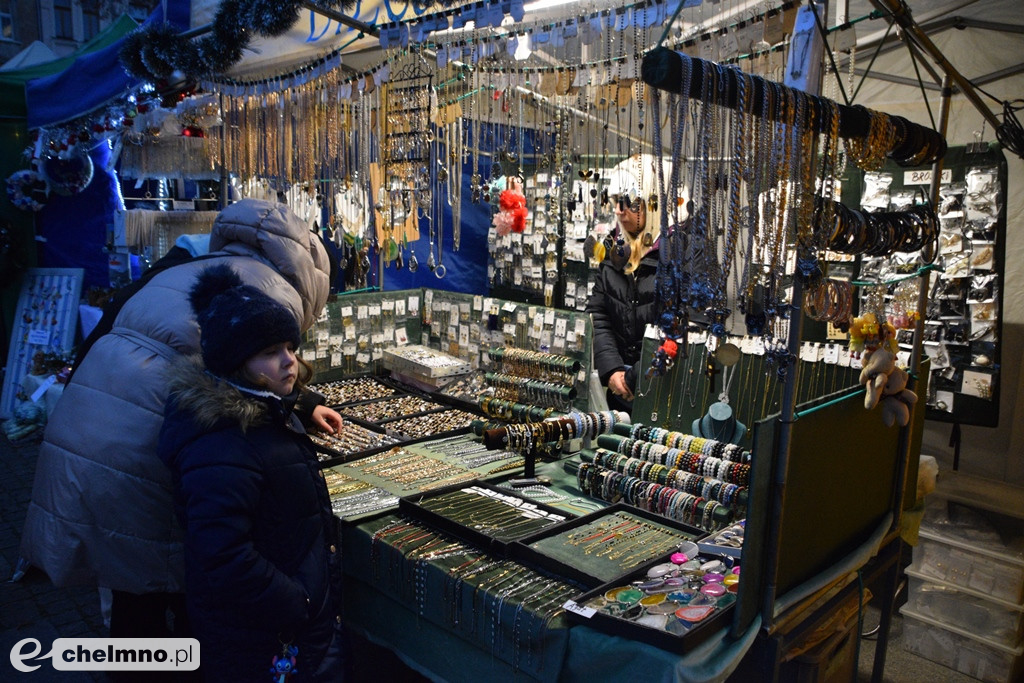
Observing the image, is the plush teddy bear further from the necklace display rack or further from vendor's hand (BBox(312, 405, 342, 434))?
vendor's hand (BBox(312, 405, 342, 434))

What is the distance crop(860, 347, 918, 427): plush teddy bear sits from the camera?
2.05m

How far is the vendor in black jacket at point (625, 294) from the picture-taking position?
3.59 m

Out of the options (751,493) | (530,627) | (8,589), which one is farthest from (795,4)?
(8,589)

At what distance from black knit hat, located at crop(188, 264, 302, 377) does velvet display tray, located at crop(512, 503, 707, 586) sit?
985 millimetres

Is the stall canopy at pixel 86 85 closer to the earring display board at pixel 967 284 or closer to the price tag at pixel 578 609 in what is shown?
the price tag at pixel 578 609

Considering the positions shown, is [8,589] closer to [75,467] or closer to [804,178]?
[75,467]

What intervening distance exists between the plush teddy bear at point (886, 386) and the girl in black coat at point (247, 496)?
1.65 meters

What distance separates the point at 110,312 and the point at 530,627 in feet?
5.96

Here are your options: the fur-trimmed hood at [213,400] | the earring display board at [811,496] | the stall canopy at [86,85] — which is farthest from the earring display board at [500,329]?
the stall canopy at [86,85]

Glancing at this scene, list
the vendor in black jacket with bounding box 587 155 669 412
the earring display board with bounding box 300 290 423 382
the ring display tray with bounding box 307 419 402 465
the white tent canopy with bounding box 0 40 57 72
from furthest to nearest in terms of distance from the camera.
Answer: the white tent canopy with bounding box 0 40 57 72 < the earring display board with bounding box 300 290 423 382 < the vendor in black jacket with bounding box 587 155 669 412 < the ring display tray with bounding box 307 419 402 465

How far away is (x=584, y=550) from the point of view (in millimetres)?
2240

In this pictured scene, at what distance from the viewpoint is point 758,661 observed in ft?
6.09

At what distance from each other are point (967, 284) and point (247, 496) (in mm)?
3672

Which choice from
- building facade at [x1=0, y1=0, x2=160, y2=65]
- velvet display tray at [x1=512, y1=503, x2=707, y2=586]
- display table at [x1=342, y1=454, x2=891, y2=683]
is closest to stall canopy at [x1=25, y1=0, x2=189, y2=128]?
display table at [x1=342, y1=454, x2=891, y2=683]
